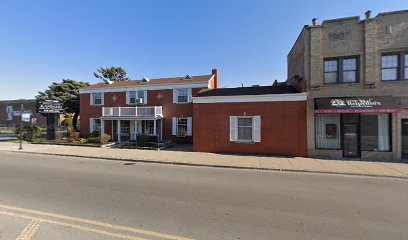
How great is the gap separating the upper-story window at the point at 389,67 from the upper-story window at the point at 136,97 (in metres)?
19.2

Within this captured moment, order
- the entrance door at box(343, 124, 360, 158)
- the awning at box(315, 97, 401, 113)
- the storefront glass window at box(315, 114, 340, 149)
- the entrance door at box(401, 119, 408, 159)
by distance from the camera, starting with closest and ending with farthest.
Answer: the awning at box(315, 97, 401, 113) < the entrance door at box(401, 119, 408, 159) < the entrance door at box(343, 124, 360, 158) < the storefront glass window at box(315, 114, 340, 149)

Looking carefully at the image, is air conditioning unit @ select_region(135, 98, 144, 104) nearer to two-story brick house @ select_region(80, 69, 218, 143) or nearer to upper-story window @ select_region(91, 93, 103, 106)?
two-story brick house @ select_region(80, 69, 218, 143)

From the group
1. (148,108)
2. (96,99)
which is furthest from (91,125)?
(148,108)

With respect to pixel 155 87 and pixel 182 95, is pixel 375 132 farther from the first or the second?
pixel 155 87

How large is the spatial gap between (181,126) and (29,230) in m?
16.1

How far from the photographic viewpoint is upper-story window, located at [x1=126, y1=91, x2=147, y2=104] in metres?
21.0

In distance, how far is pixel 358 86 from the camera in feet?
38.8

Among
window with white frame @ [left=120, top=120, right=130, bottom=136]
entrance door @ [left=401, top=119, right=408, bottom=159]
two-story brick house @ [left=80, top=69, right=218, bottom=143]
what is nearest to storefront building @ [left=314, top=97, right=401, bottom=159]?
entrance door @ [left=401, top=119, right=408, bottom=159]

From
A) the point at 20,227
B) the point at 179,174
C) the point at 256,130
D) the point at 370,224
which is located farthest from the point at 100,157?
the point at 370,224

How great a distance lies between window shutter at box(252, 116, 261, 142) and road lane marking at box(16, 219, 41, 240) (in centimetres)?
1133

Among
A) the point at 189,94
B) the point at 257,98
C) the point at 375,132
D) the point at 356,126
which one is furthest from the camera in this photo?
the point at 189,94

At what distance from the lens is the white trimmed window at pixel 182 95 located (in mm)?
19703

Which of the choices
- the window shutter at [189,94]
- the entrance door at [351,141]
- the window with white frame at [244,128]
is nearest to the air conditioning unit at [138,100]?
the window shutter at [189,94]

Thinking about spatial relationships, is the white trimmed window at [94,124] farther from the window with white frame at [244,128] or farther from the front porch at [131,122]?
the window with white frame at [244,128]
